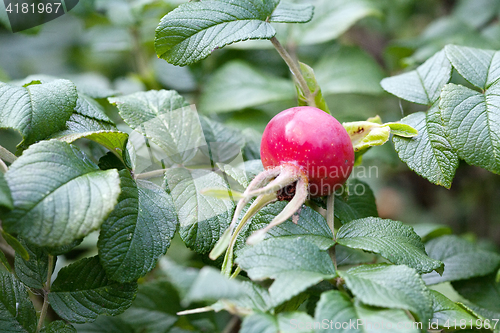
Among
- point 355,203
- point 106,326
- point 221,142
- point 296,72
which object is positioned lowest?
point 106,326

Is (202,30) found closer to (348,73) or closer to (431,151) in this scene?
(431,151)

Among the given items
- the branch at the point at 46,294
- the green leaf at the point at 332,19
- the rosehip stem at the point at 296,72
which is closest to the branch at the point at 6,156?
the branch at the point at 46,294

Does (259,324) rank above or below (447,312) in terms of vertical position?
above

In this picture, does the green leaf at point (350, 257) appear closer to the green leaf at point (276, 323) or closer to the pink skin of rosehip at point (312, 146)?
the pink skin of rosehip at point (312, 146)

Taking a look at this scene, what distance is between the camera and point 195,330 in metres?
1.37

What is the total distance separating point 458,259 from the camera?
1.31m

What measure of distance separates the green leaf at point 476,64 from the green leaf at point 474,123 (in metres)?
0.04

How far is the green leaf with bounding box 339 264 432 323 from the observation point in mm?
710

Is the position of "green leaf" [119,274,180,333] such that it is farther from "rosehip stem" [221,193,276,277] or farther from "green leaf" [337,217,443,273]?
"green leaf" [337,217,443,273]

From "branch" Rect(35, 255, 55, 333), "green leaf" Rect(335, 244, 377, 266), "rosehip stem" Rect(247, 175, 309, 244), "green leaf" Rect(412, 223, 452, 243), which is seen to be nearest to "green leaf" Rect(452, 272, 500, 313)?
"green leaf" Rect(412, 223, 452, 243)

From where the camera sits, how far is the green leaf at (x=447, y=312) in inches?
33.3

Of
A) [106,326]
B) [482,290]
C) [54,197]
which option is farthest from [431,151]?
[106,326]

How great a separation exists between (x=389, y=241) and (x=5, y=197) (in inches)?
29.9

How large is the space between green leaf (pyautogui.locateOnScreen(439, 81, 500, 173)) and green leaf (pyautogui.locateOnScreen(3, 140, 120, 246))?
0.78 m
